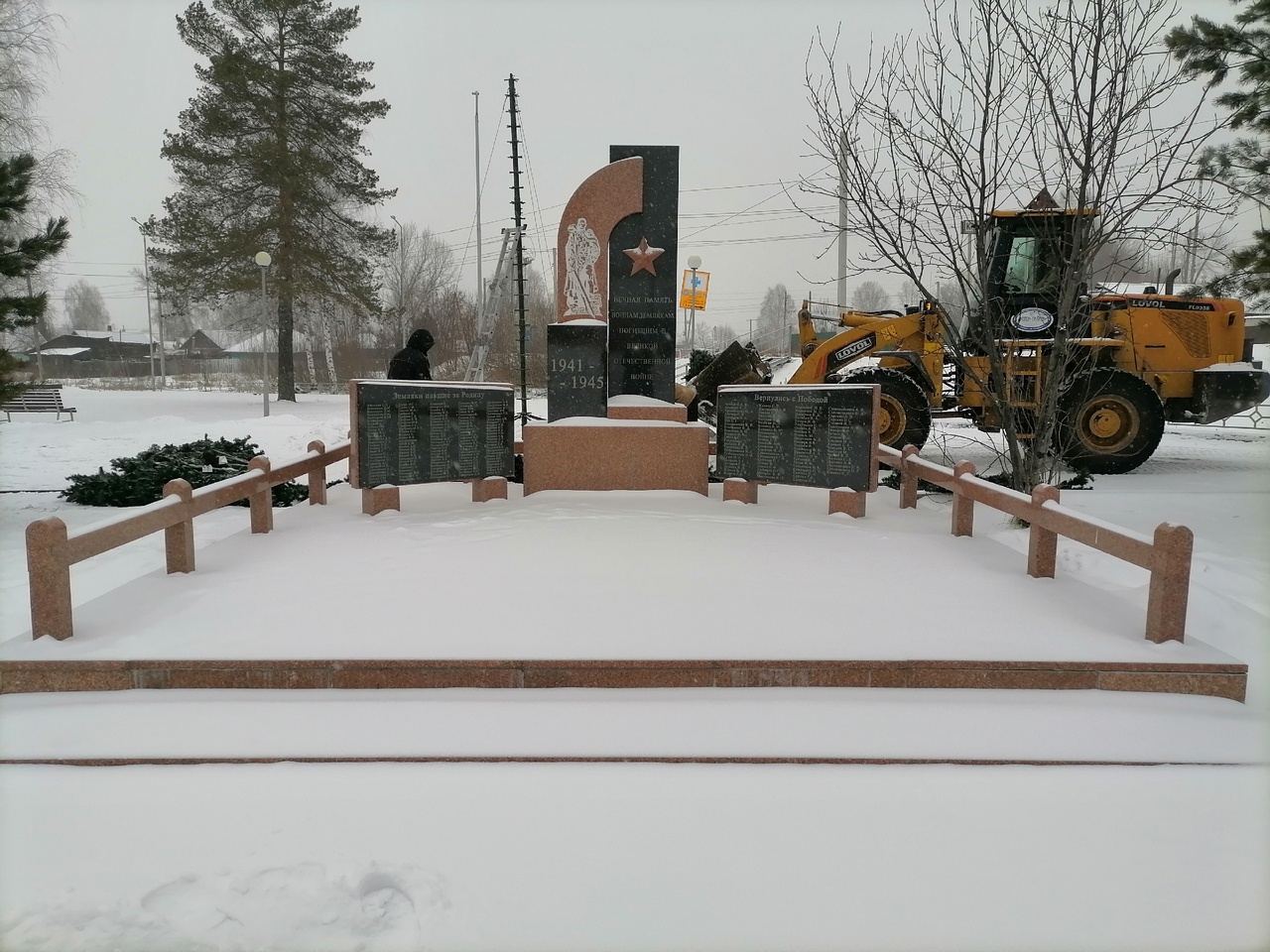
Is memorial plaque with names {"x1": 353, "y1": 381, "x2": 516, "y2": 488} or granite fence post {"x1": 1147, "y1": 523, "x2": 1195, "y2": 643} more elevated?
memorial plaque with names {"x1": 353, "y1": 381, "x2": 516, "y2": 488}

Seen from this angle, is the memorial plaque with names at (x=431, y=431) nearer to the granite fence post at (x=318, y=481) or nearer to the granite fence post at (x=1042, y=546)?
the granite fence post at (x=318, y=481)

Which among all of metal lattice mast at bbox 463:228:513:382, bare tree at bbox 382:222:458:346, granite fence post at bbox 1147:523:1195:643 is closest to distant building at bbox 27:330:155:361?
bare tree at bbox 382:222:458:346

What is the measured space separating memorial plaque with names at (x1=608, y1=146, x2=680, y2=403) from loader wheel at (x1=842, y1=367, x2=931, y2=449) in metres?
2.92

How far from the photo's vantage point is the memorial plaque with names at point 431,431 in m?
7.00

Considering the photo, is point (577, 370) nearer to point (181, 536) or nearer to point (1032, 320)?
point (181, 536)

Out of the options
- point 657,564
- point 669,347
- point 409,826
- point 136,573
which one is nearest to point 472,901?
point 409,826

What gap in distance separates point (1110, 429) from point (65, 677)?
36.5 feet

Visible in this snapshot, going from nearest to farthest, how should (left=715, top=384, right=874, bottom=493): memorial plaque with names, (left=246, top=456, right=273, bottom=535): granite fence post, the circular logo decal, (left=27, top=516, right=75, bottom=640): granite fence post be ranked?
(left=27, top=516, right=75, bottom=640): granite fence post < (left=246, top=456, right=273, bottom=535): granite fence post < (left=715, top=384, right=874, bottom=493): memorial plaque with names < the circular logo decal

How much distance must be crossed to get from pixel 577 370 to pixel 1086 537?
197 inches

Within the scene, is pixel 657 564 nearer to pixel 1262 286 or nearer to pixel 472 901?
pixel 472 901

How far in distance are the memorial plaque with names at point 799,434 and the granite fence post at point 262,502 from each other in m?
→ 3.94

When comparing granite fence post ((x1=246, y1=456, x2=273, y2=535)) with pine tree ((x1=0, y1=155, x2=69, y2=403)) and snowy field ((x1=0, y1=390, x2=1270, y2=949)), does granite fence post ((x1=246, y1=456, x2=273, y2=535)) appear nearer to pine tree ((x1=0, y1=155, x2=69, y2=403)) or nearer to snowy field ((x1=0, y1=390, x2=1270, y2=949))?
snowy field ((x1=0, y1=390, x2=1270, y2=949))

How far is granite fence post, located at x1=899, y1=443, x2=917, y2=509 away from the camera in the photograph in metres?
7.53

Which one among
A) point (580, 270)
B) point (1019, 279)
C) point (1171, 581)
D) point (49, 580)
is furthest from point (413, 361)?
point (1019, 279)
